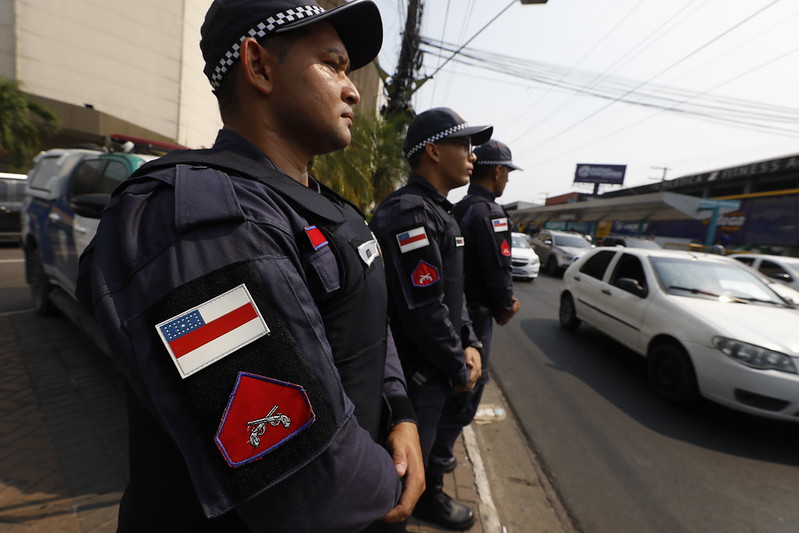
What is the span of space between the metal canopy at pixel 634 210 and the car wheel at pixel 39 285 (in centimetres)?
2725

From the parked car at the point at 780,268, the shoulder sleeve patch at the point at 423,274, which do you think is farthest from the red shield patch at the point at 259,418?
the parked car at the point at 780,268

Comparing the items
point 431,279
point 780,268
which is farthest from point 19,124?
point 780,268

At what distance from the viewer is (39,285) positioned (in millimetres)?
4785

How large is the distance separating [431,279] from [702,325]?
3.34 metres

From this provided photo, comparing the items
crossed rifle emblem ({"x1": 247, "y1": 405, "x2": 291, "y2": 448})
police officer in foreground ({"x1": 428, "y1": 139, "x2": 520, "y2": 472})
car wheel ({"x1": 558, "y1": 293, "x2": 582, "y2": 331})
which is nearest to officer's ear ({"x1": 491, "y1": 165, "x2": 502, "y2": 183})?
police officer in foreground ({"x1": 428, "y1": 139, "x2": 520, "y2": 472})

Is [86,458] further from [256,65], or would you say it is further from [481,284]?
[256,65]

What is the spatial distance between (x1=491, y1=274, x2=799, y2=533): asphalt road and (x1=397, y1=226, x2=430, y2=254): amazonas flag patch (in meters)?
2.01

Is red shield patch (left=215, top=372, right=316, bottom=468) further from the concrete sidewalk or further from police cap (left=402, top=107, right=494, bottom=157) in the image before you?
the concrete sidewalk

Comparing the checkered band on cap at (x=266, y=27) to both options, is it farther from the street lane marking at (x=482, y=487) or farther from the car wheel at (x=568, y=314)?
the car wheel at (x=568, y=314)

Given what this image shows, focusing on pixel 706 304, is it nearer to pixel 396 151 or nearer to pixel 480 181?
pixel 480 181

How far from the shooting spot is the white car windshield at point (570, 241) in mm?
13767

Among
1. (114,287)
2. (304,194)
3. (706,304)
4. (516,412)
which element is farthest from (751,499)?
(114,287)

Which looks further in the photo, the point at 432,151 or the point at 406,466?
the point at 432,151

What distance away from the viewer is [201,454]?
568mm
